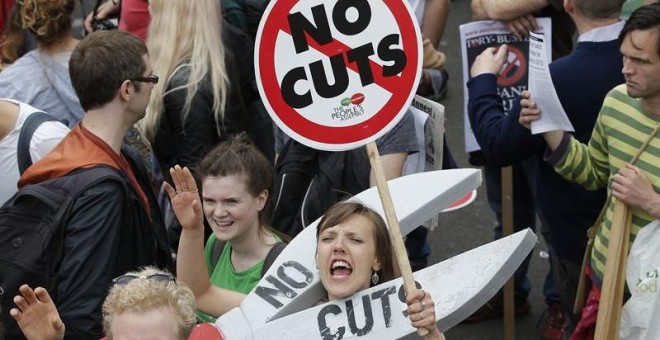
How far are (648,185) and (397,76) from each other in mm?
1114

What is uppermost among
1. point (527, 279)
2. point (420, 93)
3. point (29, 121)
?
point (29, 121)

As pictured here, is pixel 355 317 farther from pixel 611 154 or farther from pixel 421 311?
pixel 611 154

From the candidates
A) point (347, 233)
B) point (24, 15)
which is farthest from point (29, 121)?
point (347, 233)

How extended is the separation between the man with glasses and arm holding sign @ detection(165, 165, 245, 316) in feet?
0.60

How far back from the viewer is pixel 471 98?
17.1ft

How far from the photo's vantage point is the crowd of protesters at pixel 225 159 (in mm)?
3805

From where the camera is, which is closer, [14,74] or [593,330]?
[593,330]

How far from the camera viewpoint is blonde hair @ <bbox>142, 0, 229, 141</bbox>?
217 inches

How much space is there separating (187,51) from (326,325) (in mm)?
2417

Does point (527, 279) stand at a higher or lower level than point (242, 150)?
lower

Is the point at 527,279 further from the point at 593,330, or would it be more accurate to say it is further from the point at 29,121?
the point at 29,121

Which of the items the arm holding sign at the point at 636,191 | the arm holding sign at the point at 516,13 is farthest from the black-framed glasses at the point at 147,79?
the arm holding sign at the point at 516,13

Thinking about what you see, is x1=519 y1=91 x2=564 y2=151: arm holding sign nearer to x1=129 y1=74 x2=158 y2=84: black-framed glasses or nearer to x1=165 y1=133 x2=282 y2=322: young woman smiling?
x1=165 y1=133 x2=282 y2=322: young woman smiling

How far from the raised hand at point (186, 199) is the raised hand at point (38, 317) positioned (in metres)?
0.60
